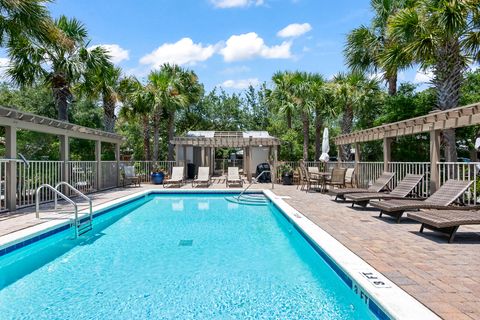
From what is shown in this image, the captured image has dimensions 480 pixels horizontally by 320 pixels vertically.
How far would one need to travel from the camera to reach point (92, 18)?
47.8 ft

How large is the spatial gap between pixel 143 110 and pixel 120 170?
3.71m

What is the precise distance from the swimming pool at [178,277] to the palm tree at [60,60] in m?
6.86

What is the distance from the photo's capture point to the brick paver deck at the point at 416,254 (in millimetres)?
3191

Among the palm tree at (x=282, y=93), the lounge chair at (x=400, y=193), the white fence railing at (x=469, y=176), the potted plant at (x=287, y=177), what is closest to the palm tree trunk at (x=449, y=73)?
the white fence railing at (x=469, y=176)

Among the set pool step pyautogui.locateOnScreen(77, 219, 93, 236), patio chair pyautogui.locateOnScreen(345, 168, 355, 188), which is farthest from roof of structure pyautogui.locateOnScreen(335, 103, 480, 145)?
pool step pyautogui.locateOnScreen(77, 219, 93, 236)

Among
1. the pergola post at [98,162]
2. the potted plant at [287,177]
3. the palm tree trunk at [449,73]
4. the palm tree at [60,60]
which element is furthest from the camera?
the potted plant at [287,177]

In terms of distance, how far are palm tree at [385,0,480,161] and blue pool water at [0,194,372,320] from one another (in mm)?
6784

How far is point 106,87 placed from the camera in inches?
642

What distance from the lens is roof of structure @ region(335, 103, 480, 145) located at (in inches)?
291

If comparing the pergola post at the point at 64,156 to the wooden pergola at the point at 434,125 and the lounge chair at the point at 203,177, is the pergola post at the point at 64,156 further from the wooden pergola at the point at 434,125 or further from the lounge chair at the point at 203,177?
the wooden pergola at the point at 434,125

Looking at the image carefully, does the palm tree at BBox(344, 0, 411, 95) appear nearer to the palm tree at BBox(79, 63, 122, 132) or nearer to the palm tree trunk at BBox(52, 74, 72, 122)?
the palm tree at BBox(79, 63, 122, 132)

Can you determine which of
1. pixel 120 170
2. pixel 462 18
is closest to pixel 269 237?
pixel 462 18

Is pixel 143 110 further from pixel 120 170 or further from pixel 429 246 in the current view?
pixel 429 246

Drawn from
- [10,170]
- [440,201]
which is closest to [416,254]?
[440,201]
